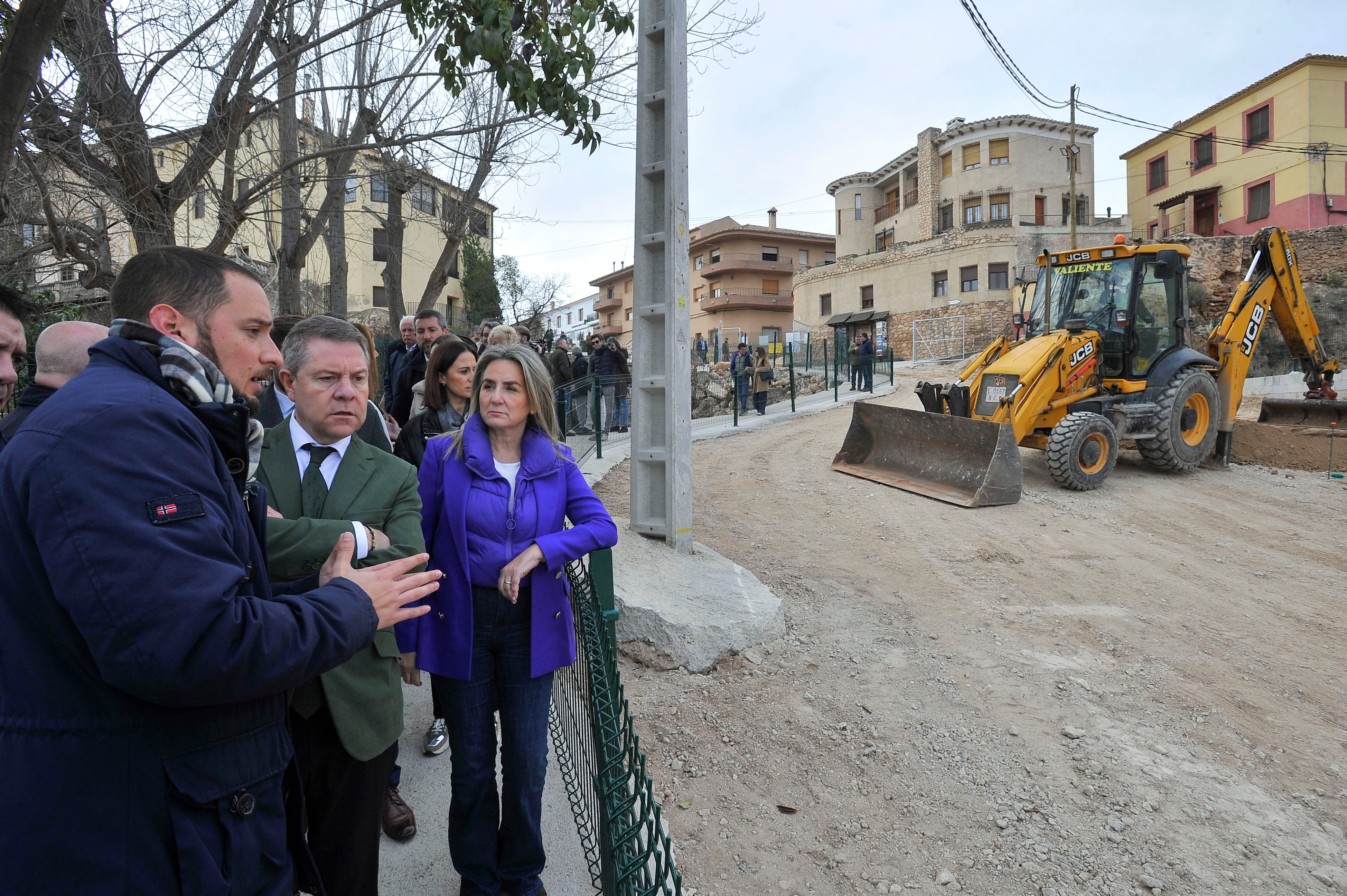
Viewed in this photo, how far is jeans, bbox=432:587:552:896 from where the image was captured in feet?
7.66

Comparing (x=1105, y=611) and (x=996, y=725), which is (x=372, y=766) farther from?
(x=1105, y=611)

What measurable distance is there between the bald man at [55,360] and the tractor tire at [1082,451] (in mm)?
9118

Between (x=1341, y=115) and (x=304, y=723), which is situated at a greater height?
(x=1341, y=115)

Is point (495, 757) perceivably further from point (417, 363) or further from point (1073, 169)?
point (1073, 169)

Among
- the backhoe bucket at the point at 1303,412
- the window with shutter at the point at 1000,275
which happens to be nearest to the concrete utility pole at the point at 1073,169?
the window with shutter at the point at 1000,275

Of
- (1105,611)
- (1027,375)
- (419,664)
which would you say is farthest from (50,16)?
(1027,375)

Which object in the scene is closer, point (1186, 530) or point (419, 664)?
point (419, 664)

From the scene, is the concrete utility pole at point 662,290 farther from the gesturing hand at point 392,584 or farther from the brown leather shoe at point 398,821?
the gesturing hand at point 392,584

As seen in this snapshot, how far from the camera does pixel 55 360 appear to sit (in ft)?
7.37

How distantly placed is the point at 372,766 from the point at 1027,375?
8884 mm

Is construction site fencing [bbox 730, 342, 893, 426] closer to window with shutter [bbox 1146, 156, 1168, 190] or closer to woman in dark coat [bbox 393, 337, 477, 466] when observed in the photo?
woman in dark coat [bbox 393, 337, 477, 466]

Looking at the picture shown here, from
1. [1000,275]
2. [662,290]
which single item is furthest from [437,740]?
[1000,275]

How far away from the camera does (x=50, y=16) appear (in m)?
3.22

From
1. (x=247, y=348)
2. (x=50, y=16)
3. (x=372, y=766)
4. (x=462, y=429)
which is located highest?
(x=50, y=16)
